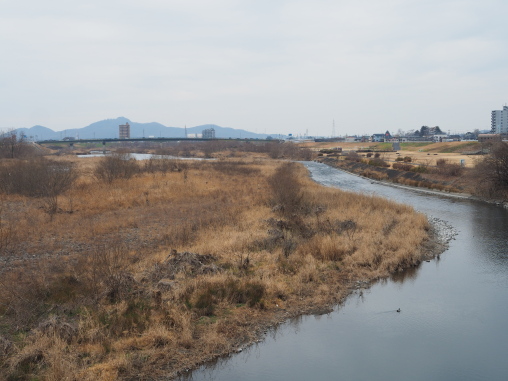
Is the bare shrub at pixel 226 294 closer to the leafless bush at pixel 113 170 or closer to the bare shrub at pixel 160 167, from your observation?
the leafless bush at pixel 113 170

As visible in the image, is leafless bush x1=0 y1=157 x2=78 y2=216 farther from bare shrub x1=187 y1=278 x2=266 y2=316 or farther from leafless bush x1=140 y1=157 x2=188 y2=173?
bare shrub x1=187 y1=278 x2=266 y2=316

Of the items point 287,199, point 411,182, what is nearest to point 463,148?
point 411,182

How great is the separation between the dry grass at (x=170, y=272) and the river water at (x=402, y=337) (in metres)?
0.71

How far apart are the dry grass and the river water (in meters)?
0.71

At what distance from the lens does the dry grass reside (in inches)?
406

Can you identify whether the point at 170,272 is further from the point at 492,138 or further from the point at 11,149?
the point at 492,138

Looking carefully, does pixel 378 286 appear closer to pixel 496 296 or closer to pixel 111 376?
pixel 496 296

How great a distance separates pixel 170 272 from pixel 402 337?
7742 mm

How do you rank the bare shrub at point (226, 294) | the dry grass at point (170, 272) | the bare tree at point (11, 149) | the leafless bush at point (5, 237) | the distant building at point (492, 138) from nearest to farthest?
the dry grass at point (170, 272)
the bare shrub at point (226, 294)
the leafless bush at point (5, 237)
the distant building at point (492, 138)
the bare tree at point (11, 149)

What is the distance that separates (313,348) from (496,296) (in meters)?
8.09

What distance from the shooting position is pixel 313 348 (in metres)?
11.7

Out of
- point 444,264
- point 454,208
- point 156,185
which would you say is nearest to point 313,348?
point 444,264

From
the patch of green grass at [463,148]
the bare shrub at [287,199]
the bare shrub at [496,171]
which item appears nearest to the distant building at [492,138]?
the patch of green grass at [463,148]

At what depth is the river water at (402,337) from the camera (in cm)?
1064
